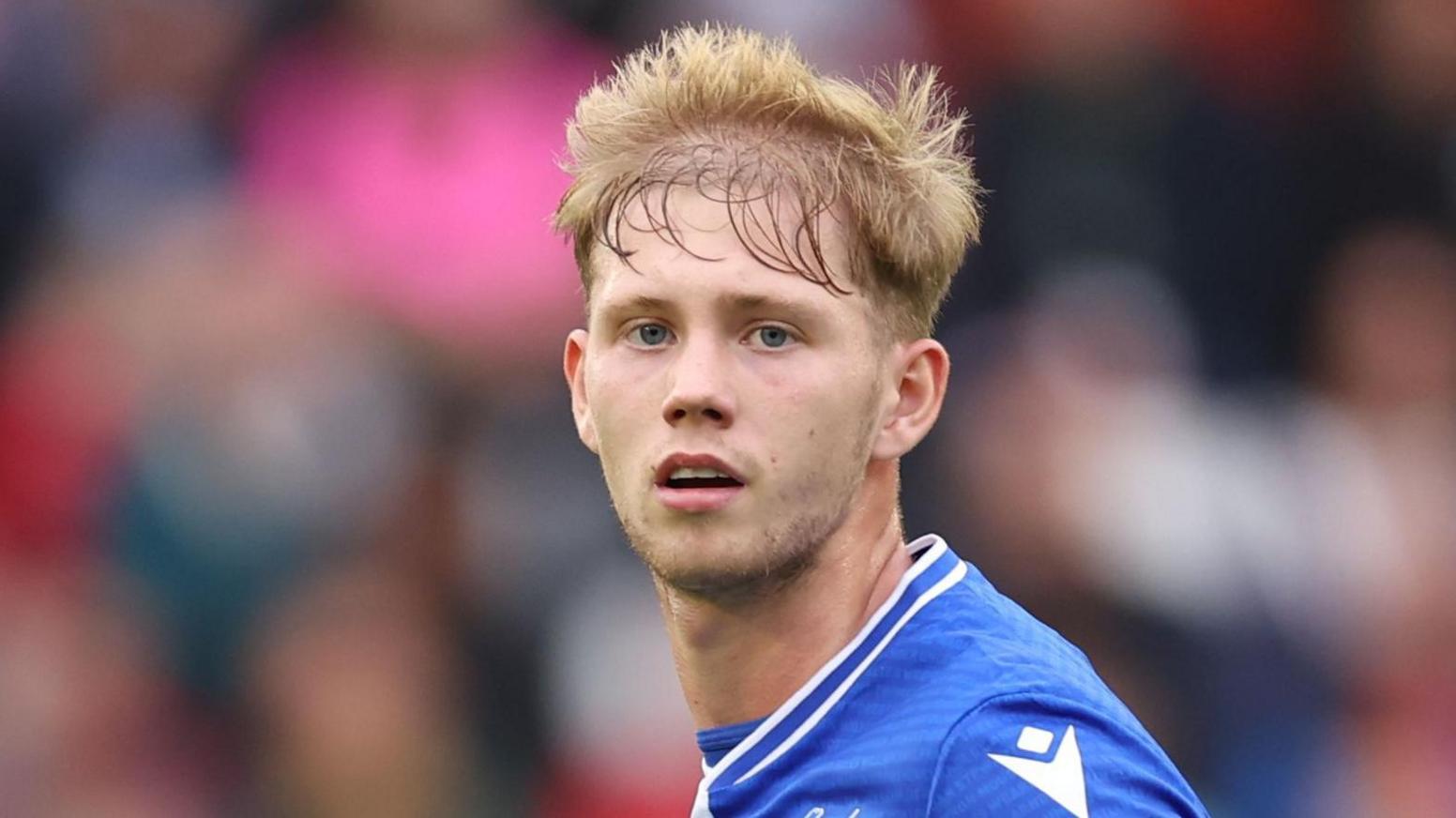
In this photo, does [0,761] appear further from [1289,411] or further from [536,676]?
[1289,411]

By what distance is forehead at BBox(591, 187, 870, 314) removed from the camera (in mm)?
3289

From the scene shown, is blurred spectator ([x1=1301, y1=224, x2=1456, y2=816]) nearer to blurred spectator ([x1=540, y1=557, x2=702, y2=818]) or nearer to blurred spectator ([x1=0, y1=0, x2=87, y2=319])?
blurred spectator ([x1=540, y1=557, x2=702, y2=818])

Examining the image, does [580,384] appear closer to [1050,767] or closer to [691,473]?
[691,473]

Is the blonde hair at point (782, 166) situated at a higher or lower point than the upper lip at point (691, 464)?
higher

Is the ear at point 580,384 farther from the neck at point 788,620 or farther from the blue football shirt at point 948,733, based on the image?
the blue football shirt at point 948,733

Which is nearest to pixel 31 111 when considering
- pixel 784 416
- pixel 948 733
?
pixel 784 416

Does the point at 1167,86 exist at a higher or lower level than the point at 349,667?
higher

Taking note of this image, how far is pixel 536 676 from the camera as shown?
6.75m

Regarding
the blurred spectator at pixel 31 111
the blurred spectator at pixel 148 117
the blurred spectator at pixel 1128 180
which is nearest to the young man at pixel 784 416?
the blurred spectator at pixel 1128 180

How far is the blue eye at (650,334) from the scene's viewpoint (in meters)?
3.40

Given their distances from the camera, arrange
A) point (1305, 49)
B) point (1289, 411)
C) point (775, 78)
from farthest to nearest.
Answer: point (1305, 49) < point (1289, 411) < point (775, 78)

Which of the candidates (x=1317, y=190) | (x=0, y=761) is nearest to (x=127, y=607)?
(x=0, y=761)

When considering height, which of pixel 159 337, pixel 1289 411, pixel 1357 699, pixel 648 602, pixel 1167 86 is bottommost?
pixel 1357 699

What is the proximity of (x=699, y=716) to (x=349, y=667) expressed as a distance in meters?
3.19
